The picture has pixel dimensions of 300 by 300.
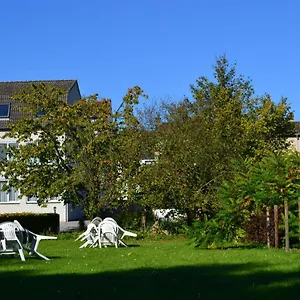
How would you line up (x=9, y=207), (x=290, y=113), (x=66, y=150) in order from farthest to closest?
(x=9, y=207), (x=290, y=113), (x=66, y=150)

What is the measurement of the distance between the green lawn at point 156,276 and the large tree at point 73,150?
1225 cm

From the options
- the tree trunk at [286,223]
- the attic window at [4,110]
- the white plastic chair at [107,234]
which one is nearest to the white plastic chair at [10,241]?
the white plastic chair at [107,234]

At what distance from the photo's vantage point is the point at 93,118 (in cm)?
3072

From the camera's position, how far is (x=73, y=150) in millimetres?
29312

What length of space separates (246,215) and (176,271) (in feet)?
24.8

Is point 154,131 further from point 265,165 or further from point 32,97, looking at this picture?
point 265,165

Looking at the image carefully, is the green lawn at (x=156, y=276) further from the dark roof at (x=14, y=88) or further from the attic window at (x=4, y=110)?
the attic window at (x=4, y=110)

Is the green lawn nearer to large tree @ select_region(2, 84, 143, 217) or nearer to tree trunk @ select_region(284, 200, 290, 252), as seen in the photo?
tree trunk @ select_region(284, 200, 290, 252)

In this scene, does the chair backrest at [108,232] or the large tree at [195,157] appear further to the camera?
the large tree at [195,157]

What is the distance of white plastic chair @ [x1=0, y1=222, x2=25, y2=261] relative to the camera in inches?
575

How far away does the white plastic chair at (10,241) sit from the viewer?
14.6 metres

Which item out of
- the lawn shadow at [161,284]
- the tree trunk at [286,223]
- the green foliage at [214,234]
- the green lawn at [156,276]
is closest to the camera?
the lawn shadow at [161,284]

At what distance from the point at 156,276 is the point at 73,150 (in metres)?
18.8

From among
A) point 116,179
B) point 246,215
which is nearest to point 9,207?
point 116,179
